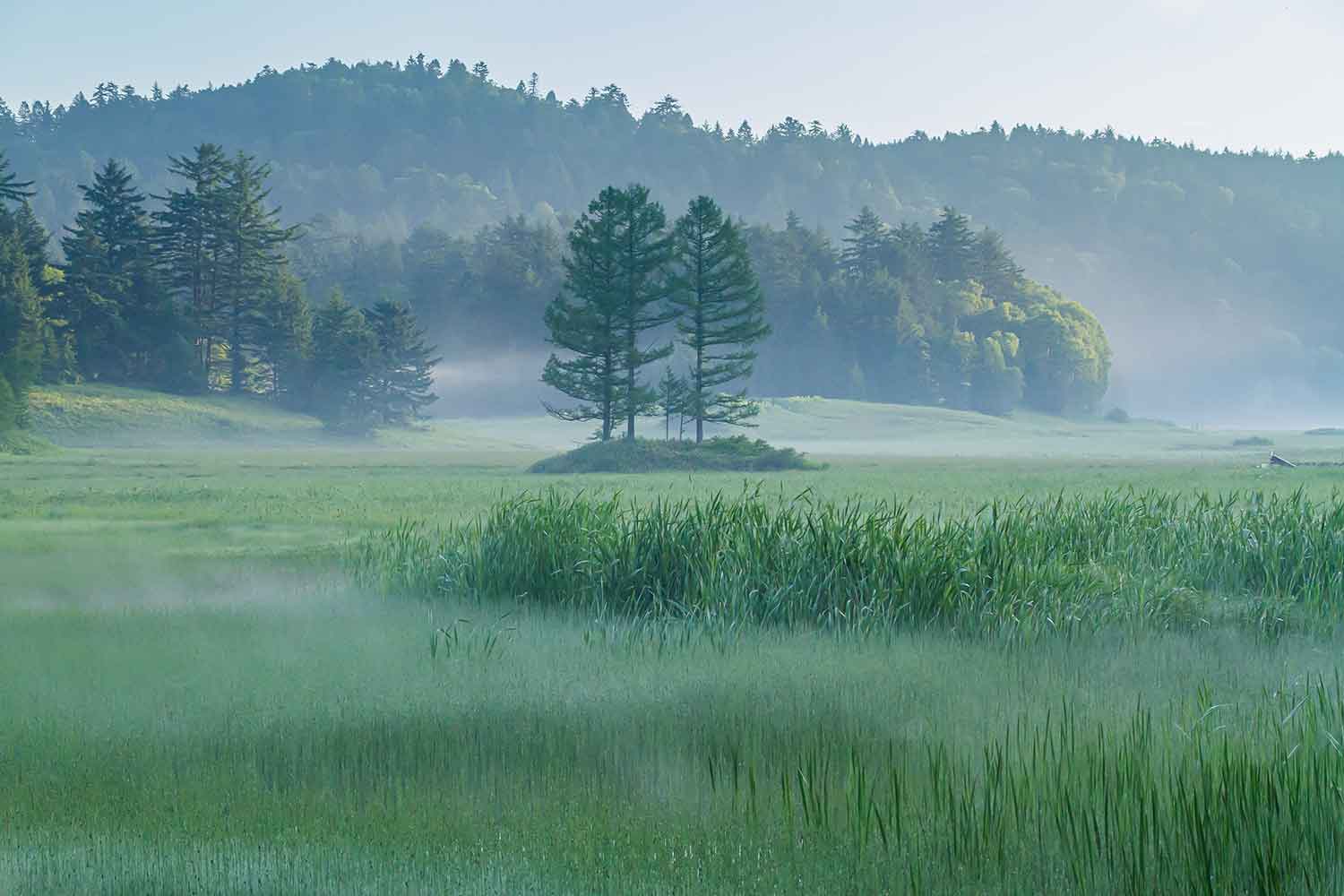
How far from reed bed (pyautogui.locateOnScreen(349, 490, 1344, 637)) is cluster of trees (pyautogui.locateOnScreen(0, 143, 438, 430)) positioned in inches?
2524

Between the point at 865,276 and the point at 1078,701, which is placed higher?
the point at 865,276

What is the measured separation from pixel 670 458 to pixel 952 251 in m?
83.2

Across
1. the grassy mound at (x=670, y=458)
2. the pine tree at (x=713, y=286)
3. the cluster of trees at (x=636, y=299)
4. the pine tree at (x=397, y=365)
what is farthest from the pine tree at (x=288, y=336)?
the grassy mound at (x=670, y=458)

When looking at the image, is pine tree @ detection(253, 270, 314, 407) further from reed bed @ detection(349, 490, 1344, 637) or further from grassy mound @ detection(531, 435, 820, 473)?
reed bed @ detection(349, 490, 1344, 637)


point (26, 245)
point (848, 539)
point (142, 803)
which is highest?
point (26, 245)

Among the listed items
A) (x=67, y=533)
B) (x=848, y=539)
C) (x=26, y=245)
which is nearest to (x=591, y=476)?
(x=67, y=533)

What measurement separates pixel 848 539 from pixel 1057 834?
7188mm

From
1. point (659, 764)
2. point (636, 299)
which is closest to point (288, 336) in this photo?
point (636, 299)

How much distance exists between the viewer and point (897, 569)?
13.0 m

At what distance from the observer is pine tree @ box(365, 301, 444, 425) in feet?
271

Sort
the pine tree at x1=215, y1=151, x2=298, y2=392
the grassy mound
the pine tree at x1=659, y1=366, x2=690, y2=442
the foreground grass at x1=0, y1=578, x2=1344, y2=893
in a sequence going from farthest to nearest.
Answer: the pine tree at x1=215, y1=151, x2=298, y2=392, the pine tree at x1=659, y1=366, x2=690, y2=442, the grassy mound, the foreground grass at x1=0, y1=578, x2=1344, y2=893

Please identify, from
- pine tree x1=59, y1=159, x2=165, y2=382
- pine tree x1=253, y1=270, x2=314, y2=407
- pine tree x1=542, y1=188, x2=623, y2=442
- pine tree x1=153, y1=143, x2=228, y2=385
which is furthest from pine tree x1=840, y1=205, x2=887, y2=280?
pine tree x1=542, y1=188, x2=623, y2=442

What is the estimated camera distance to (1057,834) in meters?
6.29

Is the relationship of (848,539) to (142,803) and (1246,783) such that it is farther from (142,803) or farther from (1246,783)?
(142,803)
